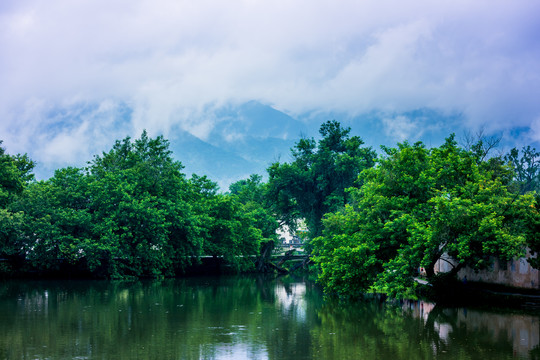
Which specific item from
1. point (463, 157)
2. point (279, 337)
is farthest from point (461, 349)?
point (463, 157)

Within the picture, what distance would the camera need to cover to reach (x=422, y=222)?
2744 centimetres

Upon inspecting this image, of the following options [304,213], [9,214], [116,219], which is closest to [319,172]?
[304,213]

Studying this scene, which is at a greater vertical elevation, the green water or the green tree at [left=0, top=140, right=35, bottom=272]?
the green tree at [left=0, top=140, right=35, bottom=272]

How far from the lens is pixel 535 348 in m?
15.6

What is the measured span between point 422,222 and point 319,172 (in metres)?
28.4

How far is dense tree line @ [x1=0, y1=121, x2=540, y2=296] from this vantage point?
1002 inches

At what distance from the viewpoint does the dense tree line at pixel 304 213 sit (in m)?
25.5

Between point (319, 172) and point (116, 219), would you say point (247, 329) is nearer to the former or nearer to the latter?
point (116, 219)

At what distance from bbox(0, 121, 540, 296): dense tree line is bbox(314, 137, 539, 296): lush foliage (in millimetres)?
64

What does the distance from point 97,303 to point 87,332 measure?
9097 millimetres

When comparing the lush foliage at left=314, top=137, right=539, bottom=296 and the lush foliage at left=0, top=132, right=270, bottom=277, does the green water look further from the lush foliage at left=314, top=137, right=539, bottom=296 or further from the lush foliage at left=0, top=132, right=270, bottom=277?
the lush foliage at left=0, top=132, right=270, bottom=277

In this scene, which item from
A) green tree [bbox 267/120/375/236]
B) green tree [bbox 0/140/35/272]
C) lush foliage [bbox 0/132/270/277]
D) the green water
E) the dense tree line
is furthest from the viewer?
green tree [bbox 267/120/375/236]

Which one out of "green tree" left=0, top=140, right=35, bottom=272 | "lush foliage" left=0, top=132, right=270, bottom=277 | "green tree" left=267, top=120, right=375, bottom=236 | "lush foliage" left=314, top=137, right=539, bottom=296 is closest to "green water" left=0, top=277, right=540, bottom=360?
"lush foliage" left=314, top=137, right=539, bottom=296

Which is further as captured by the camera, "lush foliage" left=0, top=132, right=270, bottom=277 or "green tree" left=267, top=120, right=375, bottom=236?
→ "green tree" left=267, top=120, right=375, bottom=236
